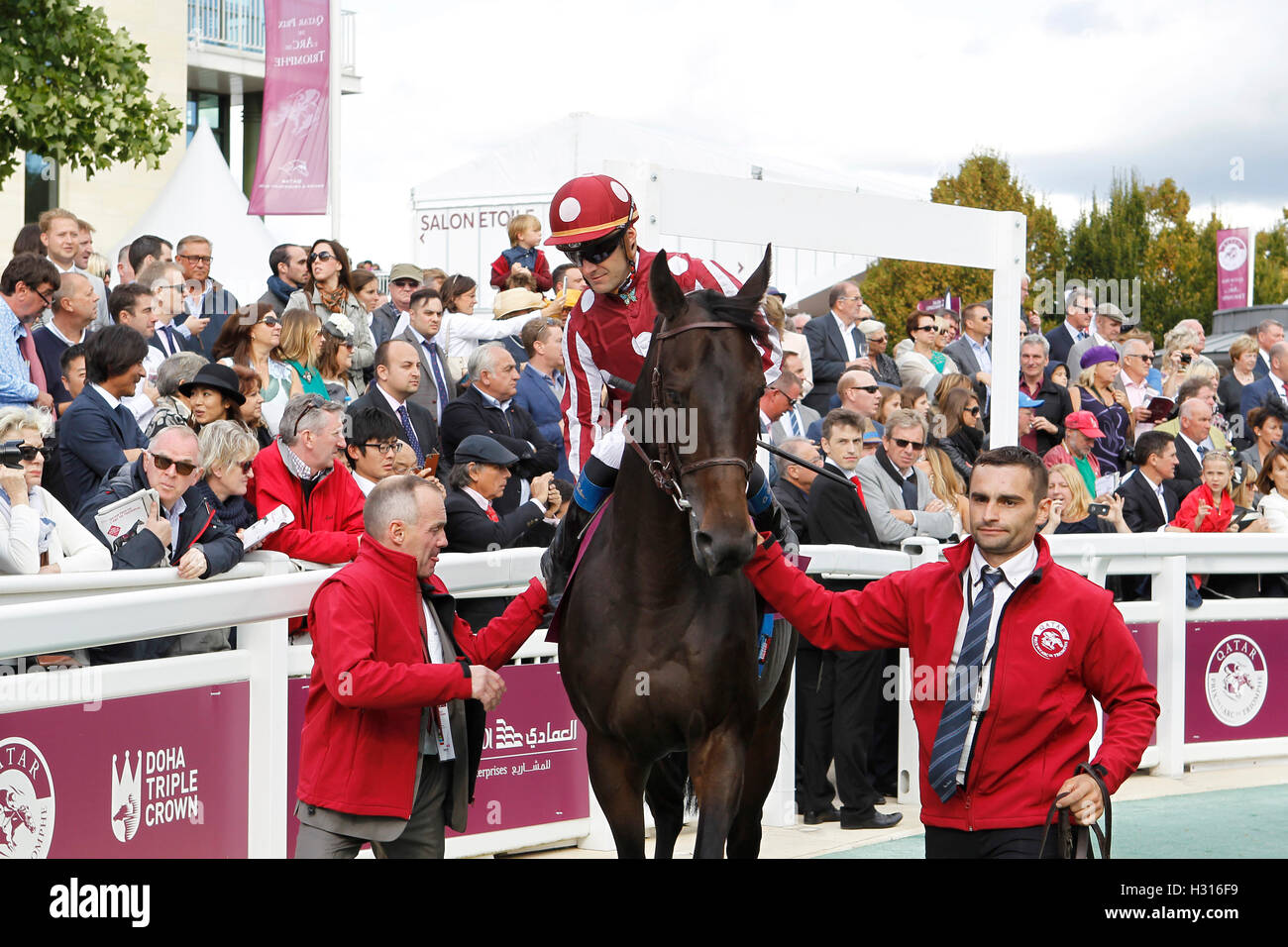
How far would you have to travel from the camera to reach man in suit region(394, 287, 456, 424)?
8.95 meters

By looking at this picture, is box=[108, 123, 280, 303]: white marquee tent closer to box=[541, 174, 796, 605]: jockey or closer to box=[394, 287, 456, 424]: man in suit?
box=[394, 287, 456, 424]: man in suit

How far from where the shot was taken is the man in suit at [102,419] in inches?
243

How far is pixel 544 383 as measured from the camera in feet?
29.1

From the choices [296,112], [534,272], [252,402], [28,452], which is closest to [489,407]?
[252,402]

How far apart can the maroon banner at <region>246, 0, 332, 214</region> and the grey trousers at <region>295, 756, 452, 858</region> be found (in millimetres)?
12869

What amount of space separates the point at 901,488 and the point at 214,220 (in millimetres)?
8075

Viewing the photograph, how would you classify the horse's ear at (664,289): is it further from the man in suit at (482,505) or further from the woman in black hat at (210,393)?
the woman in black hat at (210,393)

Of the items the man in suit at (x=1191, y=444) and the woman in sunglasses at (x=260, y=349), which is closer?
the woman in sunglasses at (x=260, y=349)

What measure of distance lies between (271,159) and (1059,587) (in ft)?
46.2

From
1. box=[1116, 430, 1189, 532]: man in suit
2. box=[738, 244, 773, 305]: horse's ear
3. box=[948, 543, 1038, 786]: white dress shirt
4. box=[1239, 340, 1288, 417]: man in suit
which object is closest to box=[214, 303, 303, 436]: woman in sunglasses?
box=[738, 244, 773, 305]: horse's ear

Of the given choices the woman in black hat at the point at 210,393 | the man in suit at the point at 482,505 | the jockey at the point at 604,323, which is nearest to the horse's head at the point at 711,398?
the jockey at the point at 604,323

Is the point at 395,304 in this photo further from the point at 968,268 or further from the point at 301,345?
→ the point at 968,268

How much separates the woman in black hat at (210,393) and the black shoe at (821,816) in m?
3.33
